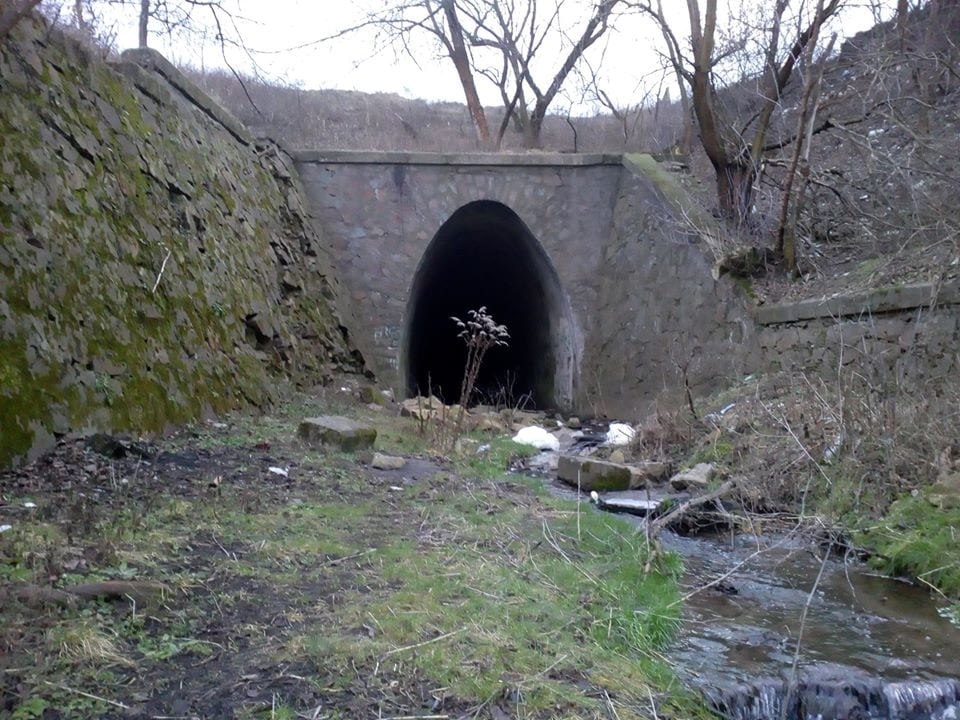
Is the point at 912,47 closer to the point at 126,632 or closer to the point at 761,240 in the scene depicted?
the point at 761,240

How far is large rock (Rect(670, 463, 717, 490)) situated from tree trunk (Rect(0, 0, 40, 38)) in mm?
5329

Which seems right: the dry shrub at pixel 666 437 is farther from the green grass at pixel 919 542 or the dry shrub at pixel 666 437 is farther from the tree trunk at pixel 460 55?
the tree trunk at pixel 460 55

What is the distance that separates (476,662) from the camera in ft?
9.72

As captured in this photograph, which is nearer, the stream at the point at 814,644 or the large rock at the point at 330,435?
the stream at the point at 814,644

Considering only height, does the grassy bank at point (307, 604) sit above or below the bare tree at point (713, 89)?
below

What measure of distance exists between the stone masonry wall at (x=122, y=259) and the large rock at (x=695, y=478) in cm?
387

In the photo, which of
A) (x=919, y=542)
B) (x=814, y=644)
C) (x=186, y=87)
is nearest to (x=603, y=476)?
(x=919, y=542)

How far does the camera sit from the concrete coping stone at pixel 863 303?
6726 mm

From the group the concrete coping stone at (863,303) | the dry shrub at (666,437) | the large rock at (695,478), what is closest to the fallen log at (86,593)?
the large rock at (695,478)

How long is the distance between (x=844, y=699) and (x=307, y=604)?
218cm

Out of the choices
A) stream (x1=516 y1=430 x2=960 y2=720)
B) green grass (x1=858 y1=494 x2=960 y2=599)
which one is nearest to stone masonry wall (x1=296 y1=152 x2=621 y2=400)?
green grass (x1=858 y1=494 x2=960 y2=599)

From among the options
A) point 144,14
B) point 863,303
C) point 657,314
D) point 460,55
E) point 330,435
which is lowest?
point 330,435

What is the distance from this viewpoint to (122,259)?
6.23 m

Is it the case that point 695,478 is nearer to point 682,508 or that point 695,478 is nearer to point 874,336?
point 682,508
